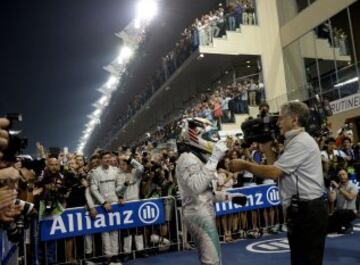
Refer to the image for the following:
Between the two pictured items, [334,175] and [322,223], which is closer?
[322,223]

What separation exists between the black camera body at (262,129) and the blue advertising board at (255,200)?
192 inches

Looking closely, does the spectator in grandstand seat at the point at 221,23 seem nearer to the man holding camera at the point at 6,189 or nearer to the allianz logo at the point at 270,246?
the allianz logo at the point at 270,246

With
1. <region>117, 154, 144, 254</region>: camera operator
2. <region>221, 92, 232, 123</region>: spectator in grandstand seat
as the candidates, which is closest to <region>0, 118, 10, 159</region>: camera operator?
<region>117, 154, 144, 254</region>: camera operator

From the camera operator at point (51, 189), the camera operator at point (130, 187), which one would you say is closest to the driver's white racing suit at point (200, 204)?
the camera operator at point (51, 189)

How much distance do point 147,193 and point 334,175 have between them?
4.03 metres

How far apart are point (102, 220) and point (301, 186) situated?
5090 millimetres

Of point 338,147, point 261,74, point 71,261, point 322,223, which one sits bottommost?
point 71,261

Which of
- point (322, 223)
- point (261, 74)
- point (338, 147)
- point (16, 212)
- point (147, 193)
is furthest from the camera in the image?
point (261, 74)

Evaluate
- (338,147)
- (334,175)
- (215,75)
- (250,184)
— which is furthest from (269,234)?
(215,75)

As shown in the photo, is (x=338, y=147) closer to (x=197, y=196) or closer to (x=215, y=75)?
(x=197, y=196)

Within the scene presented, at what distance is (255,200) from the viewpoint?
914 cm

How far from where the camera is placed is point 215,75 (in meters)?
25.7

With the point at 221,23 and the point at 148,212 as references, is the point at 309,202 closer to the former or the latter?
the point at 148,212

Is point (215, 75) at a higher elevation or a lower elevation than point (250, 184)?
higher
